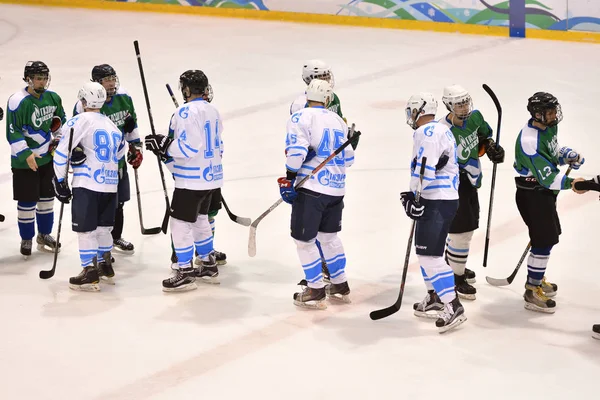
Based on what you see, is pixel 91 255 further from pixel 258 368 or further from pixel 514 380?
pixel 514 380

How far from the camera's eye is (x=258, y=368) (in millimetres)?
5098

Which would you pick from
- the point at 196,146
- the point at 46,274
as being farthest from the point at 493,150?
the point at 46,274

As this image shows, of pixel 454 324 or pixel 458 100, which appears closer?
pixel 454 324

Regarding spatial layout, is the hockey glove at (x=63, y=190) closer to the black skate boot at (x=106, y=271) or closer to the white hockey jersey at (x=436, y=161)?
the black skate boot at (x=106, y=271)

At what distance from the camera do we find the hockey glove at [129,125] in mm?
6645

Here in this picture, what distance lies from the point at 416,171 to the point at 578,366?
129cm

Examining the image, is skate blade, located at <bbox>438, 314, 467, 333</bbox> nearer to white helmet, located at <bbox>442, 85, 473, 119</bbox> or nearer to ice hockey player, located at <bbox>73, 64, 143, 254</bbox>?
white helmet, located at <bbox>442, 85, 473, 119</bbox>

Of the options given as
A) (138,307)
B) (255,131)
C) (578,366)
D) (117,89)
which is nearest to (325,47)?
(255,131)

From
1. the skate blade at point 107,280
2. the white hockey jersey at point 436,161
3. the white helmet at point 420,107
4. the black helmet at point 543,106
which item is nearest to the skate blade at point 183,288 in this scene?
the skate blade at point 107,280

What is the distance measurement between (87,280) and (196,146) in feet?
3.53

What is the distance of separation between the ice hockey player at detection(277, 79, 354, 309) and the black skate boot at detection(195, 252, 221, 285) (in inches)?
27.5

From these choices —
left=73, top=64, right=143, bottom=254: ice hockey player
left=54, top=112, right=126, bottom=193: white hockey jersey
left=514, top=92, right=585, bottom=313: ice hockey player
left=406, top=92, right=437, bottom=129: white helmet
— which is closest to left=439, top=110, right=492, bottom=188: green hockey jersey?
left=514, top=92, right=585, bottom=313: ice hockey player

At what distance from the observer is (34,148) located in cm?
664

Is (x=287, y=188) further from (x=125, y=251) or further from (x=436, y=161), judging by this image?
(x=125, y=251)
